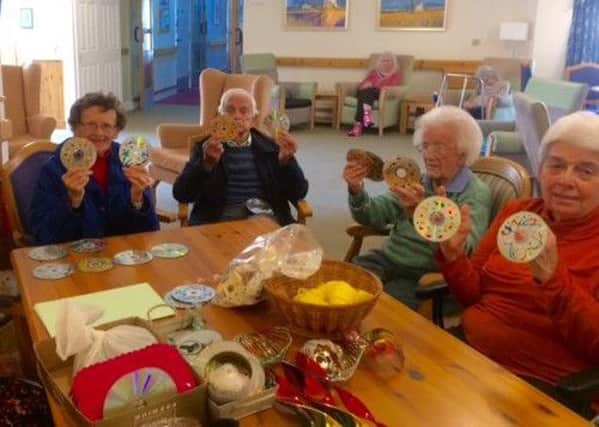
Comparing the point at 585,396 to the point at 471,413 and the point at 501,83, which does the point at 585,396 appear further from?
the point at 501,83

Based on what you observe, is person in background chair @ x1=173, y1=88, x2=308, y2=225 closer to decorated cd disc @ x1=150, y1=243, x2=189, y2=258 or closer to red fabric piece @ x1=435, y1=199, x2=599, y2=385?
decorated cd disc @ x1=150, y1=243, x2=189, y2=258

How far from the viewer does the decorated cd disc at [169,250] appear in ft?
6.41

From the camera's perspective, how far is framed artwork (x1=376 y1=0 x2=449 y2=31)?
27.7 ft

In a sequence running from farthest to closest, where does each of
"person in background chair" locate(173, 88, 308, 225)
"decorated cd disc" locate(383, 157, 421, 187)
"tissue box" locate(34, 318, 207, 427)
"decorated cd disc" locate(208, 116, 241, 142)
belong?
"person in background chair" locate(173, 88, 308, 225)
"decorated cd disc" locate(208, 116, 241, 142)
"decorated cd disc" locate(383, 157, 421, 187)
"tissue box" locate(34, 318, 207, 427)

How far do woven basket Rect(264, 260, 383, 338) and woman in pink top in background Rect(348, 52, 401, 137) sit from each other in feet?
21.5

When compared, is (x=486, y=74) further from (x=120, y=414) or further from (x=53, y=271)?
(x=120, y=414)

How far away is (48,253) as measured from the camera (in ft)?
6.35

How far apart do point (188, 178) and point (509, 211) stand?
4.77 ft

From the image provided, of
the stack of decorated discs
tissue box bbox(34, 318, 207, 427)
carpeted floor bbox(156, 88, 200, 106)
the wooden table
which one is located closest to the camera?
tissue box bbox(34, 318, 207, 427)

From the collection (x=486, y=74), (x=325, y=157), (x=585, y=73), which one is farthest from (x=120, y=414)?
(x=585, y=73)

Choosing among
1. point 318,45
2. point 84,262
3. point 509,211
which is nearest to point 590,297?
point 509,211

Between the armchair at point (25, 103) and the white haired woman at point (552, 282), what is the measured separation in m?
4.37

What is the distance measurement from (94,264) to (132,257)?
0.12 metres

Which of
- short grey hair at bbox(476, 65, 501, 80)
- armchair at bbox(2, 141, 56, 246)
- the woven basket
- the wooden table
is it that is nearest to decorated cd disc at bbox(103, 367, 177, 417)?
the wooden table
